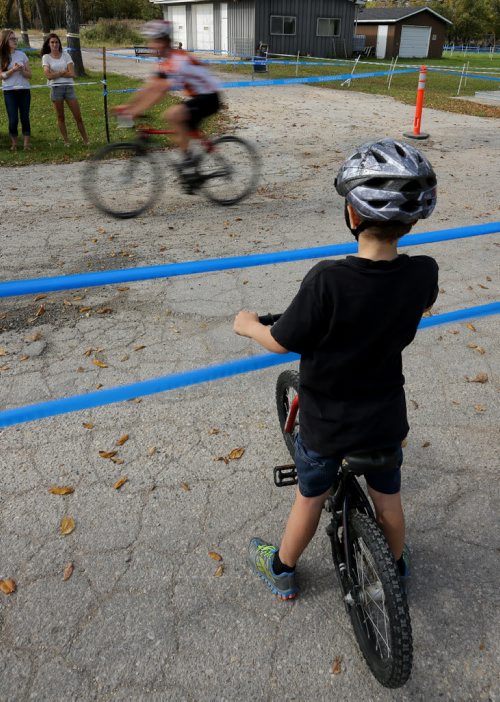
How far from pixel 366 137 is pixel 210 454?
34.2ft

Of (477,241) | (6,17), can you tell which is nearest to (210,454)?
(477,241)

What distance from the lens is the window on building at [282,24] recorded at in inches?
1437

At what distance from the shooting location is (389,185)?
1.65 meters

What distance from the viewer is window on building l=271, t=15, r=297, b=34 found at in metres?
36.5

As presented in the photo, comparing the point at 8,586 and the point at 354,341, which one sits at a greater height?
the point at 354,341

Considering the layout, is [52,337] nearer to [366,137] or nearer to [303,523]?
[303,523]

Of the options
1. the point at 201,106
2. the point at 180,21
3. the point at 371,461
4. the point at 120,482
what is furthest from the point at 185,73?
the point at 180,21

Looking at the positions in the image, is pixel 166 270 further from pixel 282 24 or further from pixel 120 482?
pixel 282 24

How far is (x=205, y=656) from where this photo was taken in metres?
2.20

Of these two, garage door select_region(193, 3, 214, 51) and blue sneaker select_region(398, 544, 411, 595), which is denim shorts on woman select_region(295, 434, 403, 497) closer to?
blue sneaker select_region(398, 544, 411, 595)

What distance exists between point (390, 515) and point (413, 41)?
57698mm

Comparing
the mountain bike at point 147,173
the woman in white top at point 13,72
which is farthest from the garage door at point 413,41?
the mountain bike at point 147,173

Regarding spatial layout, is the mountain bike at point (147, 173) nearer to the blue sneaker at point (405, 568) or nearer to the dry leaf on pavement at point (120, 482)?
the dry leaf on pavement at point (120, 482)

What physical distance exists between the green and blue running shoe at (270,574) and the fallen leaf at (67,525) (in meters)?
0.89
